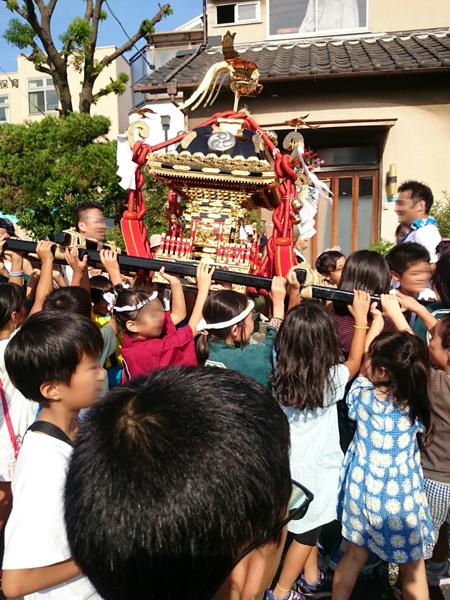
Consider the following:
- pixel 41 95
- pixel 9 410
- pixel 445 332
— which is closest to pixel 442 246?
pixel 445 332

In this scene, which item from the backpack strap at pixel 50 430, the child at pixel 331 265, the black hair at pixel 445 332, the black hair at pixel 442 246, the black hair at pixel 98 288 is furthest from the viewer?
the child at pixel 331 265

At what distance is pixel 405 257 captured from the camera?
2.65 meters

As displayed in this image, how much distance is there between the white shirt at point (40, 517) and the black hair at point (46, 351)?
21cm

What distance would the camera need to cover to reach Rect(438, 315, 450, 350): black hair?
1.91 meters

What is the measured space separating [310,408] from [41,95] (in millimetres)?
Result: 22773

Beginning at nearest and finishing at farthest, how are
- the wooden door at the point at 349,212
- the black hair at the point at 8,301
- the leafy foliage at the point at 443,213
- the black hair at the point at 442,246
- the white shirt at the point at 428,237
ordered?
1. the black hair at the point at 8,301
2. the black hair at the point at 442,246
3. the white shirt at the point at 428,237
4. the leafy foliage at the point at 443,213
5. the wooden door at the point at 349,212

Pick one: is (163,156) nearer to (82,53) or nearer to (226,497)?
(226,497)

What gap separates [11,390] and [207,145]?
7.94 ft

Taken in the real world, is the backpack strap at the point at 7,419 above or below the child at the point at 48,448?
below

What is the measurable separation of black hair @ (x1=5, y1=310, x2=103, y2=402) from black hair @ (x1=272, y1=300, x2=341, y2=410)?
2.78ft

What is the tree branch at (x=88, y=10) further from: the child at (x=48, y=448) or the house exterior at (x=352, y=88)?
the child at (x=48, y=448)

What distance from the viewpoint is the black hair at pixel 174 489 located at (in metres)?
0.65

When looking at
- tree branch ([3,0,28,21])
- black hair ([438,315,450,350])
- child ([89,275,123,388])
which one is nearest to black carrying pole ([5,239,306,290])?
child ([89,275,123,388])

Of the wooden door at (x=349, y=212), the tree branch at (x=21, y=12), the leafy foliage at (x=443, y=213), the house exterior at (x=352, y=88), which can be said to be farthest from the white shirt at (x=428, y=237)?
the tree branch at (x=21, y=12)
